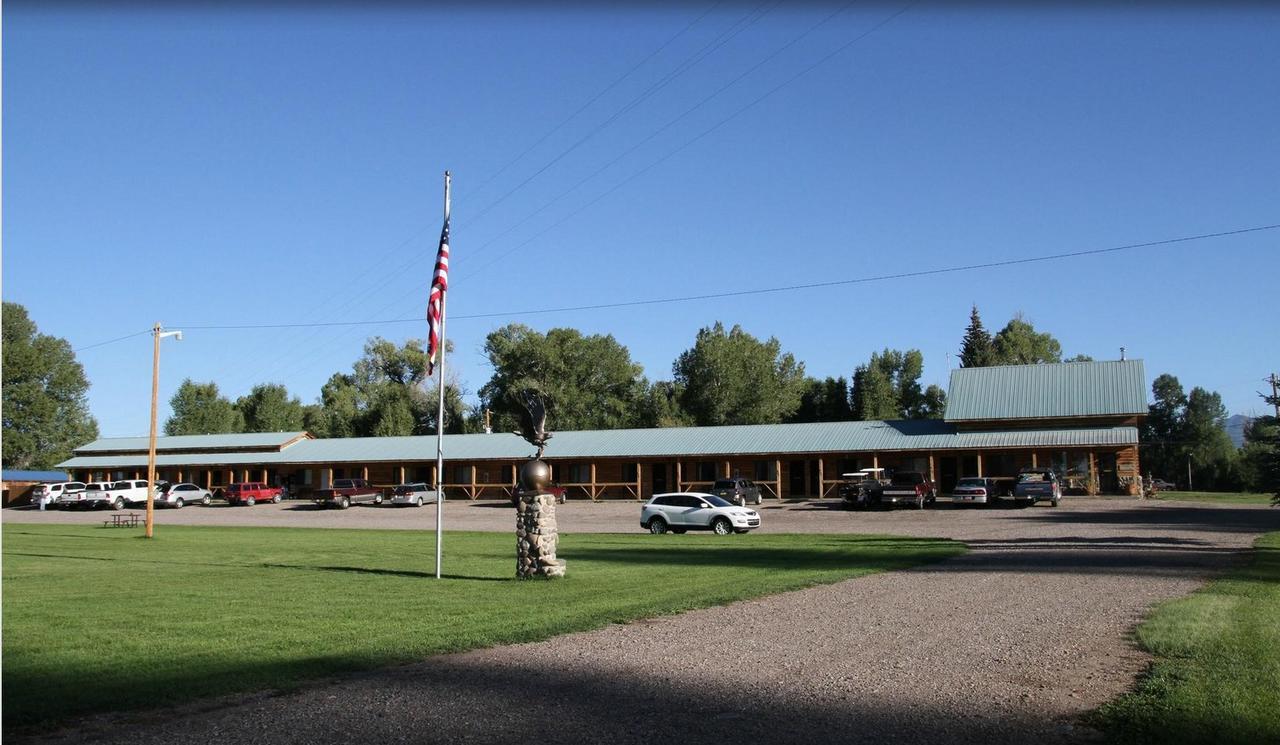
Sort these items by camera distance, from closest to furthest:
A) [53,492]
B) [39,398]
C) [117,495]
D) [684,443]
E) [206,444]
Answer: [684,443] → [117,495] → [53,492] → [206,444] → [39,398]

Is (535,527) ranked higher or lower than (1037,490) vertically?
higher

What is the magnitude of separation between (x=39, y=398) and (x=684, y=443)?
66.2 meters

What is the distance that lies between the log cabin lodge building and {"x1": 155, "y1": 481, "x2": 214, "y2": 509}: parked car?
510cm

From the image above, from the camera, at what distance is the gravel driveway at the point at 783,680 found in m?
7.06

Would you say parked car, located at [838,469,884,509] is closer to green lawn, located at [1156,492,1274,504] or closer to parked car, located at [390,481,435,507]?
green lawn, located at [1156,492,1274,504]

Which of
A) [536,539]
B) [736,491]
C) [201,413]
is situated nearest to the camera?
[536,539]

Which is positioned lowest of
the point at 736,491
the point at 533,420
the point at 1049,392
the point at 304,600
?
the point at 304,600

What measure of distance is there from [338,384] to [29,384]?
2973cm

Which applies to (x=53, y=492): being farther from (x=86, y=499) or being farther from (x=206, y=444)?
(x=206, y=444)

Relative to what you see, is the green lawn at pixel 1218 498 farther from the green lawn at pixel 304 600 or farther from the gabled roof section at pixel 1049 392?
the green lawn at pixel 304 600

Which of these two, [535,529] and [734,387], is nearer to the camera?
[535,529]

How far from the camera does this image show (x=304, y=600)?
581 inches

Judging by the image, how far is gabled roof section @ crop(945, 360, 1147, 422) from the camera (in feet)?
162

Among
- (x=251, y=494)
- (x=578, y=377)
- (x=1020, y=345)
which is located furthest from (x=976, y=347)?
(x=251, y=494)
